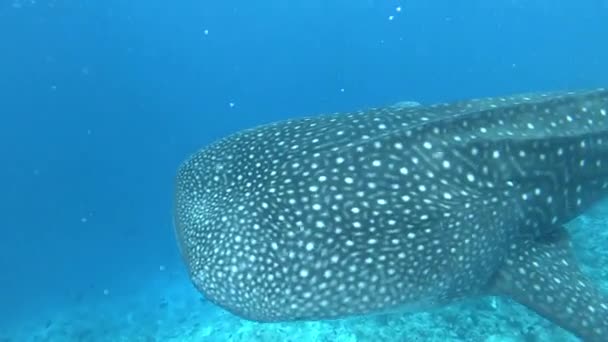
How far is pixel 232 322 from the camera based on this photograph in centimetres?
1325

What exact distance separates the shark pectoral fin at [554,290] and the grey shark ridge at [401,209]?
14 millimetres

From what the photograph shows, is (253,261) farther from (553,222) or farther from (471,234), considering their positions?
(553,222)

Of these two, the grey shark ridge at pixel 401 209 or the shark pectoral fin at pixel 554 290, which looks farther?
the shark pectoral fin at pixel 554 290

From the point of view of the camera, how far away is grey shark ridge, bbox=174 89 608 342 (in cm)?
509

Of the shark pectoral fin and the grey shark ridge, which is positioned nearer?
the grey shark ridge

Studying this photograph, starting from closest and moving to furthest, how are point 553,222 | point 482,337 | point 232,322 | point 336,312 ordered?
point 336,312, point 553,222, point 482,337, point 232,322

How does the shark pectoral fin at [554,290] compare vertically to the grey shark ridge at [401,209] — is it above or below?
below

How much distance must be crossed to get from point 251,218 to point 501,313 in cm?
589

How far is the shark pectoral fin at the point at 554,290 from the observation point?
17.9ft

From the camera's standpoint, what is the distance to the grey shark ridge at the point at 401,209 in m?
5.09

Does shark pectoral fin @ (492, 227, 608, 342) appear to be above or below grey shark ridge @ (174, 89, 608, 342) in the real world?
below

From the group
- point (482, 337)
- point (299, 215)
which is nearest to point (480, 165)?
point (299, 215)

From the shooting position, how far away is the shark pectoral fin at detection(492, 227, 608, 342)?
5457mm

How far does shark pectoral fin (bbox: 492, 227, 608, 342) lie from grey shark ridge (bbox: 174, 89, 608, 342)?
0.01 meters
